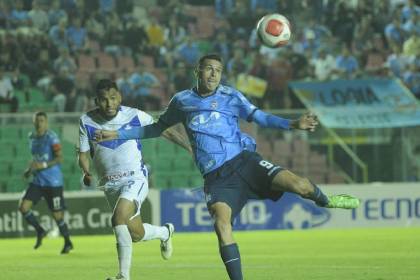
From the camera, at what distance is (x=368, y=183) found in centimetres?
2144

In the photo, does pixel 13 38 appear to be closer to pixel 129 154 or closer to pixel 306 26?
pixel 306 26

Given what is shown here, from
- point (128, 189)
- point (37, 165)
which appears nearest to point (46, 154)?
point (37, 165)

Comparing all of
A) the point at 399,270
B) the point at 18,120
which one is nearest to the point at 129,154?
the point at 399,270

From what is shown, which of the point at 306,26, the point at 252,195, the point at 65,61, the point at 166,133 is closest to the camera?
the point at 252,195

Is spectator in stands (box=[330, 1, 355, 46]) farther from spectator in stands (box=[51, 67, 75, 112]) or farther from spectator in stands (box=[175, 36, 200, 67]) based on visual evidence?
spectator in stands (box=[51, 67, 75, 112])

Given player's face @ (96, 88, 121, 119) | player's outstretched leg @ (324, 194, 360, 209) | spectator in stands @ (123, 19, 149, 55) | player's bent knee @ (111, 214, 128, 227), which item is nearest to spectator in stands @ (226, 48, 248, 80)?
spectator in stands @ (123, 19, 149, 55)

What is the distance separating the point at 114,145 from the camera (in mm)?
10648

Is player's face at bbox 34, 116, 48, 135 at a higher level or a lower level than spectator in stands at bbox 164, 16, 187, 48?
lower

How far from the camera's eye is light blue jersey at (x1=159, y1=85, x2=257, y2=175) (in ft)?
29.7

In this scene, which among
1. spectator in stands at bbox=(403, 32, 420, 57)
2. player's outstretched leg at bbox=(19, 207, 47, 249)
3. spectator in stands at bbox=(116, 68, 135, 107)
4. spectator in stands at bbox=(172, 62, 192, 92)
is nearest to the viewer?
player's outstretched leg at bbox=(19, 207, 47, 249)

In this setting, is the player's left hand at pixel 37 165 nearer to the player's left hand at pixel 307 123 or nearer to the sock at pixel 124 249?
the sock at pixel 124 249

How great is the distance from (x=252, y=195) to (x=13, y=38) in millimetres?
16450

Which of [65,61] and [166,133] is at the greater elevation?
[65,61]

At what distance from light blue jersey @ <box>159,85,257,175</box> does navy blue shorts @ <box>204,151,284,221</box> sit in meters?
0.09
